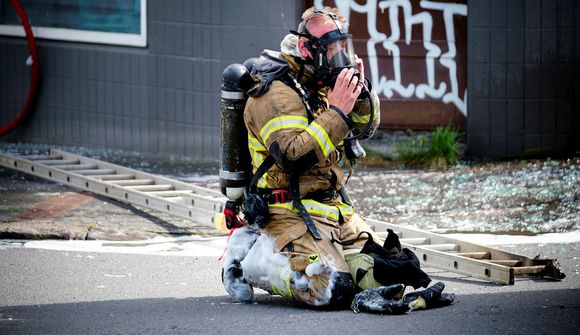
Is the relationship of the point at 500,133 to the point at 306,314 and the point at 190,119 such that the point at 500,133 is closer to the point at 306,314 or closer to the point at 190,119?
the point at 190,119

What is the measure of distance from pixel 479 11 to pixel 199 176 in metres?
3.12

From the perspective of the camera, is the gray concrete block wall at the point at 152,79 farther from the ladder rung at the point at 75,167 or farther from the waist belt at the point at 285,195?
the waist belt at the point at 285,195

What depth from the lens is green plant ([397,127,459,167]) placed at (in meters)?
10.5

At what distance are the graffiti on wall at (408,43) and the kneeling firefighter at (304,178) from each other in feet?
15.3

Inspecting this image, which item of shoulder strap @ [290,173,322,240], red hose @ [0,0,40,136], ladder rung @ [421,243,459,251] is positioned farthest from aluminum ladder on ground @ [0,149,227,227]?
shoulder strap @ [290,173,322,240]

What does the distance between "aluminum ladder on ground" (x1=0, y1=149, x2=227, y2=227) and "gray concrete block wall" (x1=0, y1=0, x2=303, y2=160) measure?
3.63 feet

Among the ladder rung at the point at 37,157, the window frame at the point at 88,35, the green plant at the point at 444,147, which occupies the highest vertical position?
the window frame at the point at 88,35

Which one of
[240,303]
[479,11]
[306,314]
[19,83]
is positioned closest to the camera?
[306,314]

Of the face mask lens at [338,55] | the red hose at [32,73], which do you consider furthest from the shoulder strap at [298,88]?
the red hose at [32,73]

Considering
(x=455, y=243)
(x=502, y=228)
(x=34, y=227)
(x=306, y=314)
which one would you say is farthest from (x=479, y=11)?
(x=306, y=314)

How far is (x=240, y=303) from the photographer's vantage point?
6.19 m

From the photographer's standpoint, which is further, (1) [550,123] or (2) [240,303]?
(1) [550,123]

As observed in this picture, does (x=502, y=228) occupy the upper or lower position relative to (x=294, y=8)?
lower

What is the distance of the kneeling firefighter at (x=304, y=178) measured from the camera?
5863 mm
